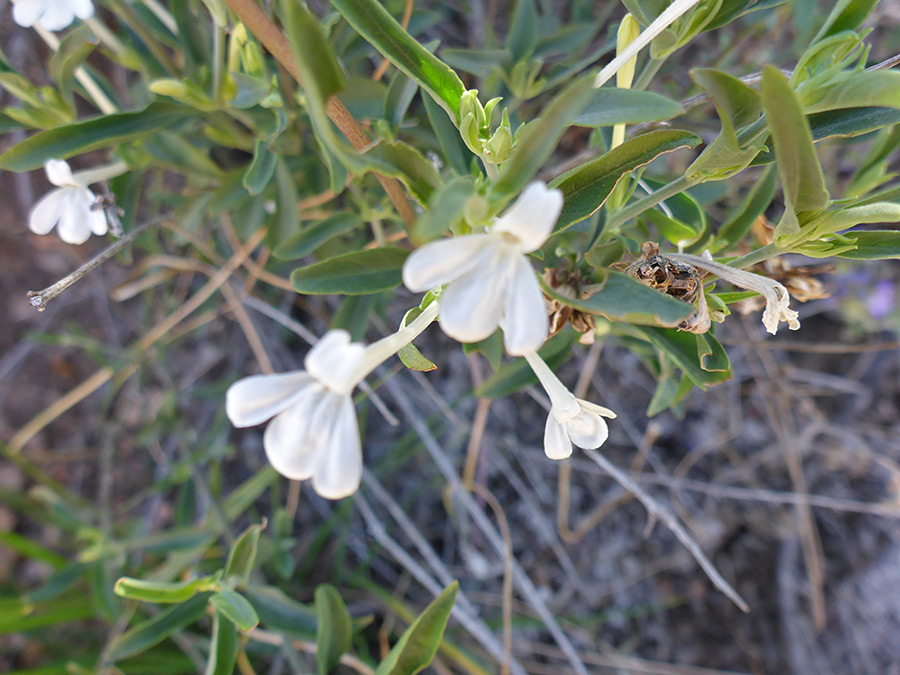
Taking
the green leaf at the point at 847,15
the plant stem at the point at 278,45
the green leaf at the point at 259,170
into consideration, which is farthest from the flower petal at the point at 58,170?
the green leaf at the point at 847,15

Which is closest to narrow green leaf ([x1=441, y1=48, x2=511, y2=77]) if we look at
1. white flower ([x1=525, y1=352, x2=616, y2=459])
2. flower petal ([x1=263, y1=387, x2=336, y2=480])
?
white flower ([x1=525, y1=352, x2=616, y2=459])

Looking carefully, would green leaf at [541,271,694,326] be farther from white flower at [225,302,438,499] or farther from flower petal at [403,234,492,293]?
white flower at [225,302,438,499]

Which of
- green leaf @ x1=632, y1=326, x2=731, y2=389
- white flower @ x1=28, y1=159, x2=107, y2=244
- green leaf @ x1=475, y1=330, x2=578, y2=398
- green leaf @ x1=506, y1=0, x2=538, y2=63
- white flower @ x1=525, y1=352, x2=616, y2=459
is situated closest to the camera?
white flower @ x1=525, y1=352, x2=616, y2=459

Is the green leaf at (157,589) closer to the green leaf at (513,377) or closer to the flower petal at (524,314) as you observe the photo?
the green leaf at (513,377)

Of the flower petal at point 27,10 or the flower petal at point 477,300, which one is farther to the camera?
the flower petal at point 27,10

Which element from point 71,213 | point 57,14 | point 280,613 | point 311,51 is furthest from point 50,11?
point 280,613

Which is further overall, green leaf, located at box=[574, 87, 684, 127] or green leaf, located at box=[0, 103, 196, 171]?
green leaf, located at box=[0, 103, 196, 171]
